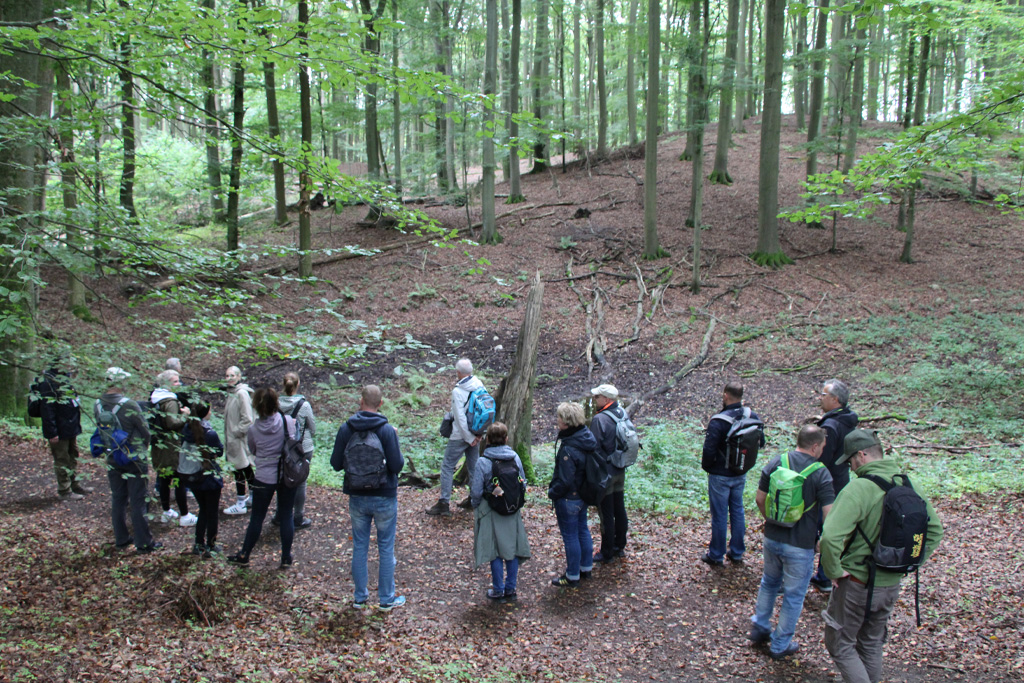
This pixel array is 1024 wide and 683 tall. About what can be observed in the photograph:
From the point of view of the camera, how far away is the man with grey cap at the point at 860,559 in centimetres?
369

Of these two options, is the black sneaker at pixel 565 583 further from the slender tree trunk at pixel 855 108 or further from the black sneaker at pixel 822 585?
the slender tree trunk at pixel 855 108

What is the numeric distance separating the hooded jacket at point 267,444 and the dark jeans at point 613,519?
121 inches

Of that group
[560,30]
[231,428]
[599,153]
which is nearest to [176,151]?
[599,153]

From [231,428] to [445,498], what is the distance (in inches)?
98.1

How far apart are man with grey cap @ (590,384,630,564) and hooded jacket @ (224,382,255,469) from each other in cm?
363

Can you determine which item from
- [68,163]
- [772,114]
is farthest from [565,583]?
[772,114]

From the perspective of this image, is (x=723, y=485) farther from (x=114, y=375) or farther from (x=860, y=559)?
(x=114, y=375)

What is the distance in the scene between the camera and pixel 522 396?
26.2 ft

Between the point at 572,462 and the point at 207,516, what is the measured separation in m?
3.59

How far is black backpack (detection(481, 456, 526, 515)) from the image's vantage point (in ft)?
16.6

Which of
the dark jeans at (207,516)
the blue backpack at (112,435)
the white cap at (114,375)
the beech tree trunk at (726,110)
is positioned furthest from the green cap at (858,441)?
the beech tree trunk at (726,110)

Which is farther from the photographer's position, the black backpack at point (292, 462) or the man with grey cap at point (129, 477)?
the black backpack at point (292, 462)

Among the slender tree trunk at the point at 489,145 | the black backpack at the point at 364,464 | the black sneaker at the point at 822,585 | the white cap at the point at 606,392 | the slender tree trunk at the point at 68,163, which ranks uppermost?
the slender tree trunk at the point at 489,145

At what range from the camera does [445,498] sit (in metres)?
7.06
